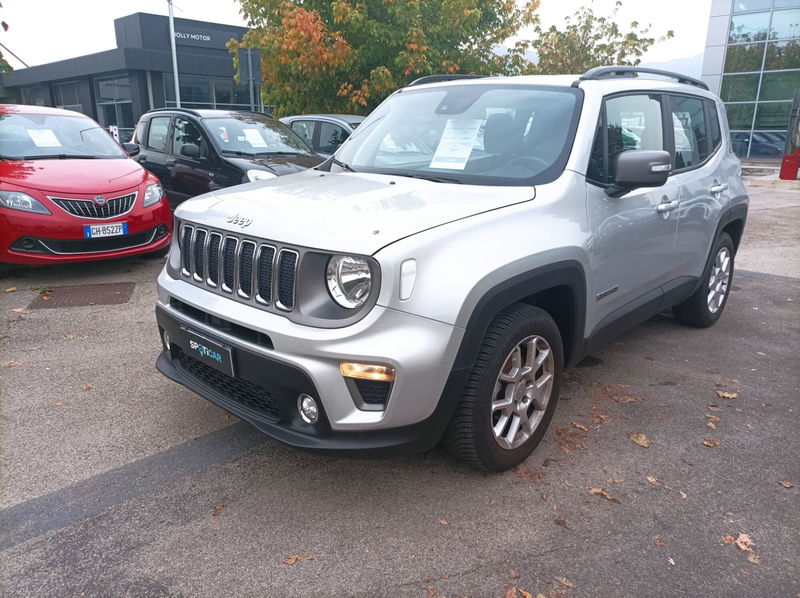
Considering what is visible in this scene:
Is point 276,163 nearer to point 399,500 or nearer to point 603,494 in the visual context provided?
point 399,500

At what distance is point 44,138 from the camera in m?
6.99

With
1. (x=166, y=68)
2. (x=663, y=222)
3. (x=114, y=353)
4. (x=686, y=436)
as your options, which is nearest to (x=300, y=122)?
(x=114, y=353)

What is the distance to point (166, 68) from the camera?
104ft

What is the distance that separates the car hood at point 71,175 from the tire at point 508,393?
16.3ft

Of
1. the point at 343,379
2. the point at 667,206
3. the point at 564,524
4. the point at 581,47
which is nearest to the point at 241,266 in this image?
the point at 343,379

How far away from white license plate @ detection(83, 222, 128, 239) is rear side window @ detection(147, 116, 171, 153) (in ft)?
9.51

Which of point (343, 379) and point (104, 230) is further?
point (104, 230)

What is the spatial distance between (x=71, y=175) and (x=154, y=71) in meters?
28.8

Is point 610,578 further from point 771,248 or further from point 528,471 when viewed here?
point 771,248

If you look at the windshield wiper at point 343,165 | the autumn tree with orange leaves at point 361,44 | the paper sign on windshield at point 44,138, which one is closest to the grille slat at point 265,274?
the windshield wiper at point 343,165

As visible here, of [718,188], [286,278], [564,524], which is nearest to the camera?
[286,278]

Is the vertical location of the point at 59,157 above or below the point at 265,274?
above

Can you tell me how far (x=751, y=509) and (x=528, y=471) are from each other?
0.98 m

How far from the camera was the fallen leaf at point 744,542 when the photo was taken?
2.58 metres
